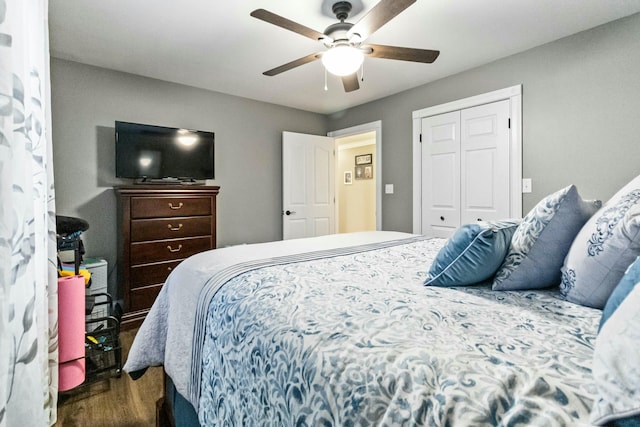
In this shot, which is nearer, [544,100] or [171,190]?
[544,100]

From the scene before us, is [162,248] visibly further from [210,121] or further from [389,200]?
[389,200]

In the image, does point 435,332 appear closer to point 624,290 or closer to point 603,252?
point 624,290

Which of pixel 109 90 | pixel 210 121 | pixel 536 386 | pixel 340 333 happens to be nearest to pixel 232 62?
pixel 210 121

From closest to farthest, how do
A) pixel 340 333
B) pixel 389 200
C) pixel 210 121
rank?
pixel 340 333
pixel 210 121
pixel 389 200

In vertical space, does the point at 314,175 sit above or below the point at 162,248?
above

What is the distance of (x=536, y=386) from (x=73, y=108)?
152 inches

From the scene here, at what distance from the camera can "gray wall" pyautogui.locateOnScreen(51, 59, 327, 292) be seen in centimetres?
303

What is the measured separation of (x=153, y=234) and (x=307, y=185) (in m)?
2.11

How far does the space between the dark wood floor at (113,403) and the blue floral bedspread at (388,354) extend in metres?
0.98

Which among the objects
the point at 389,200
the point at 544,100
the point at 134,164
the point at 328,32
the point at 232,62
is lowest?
the point at 389,200

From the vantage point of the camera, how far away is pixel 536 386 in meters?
0.53

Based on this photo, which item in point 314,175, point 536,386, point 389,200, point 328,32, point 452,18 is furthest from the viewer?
point 314,175

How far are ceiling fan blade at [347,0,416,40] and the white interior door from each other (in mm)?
2484

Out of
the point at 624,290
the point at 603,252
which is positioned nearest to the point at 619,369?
the point at 624,290
